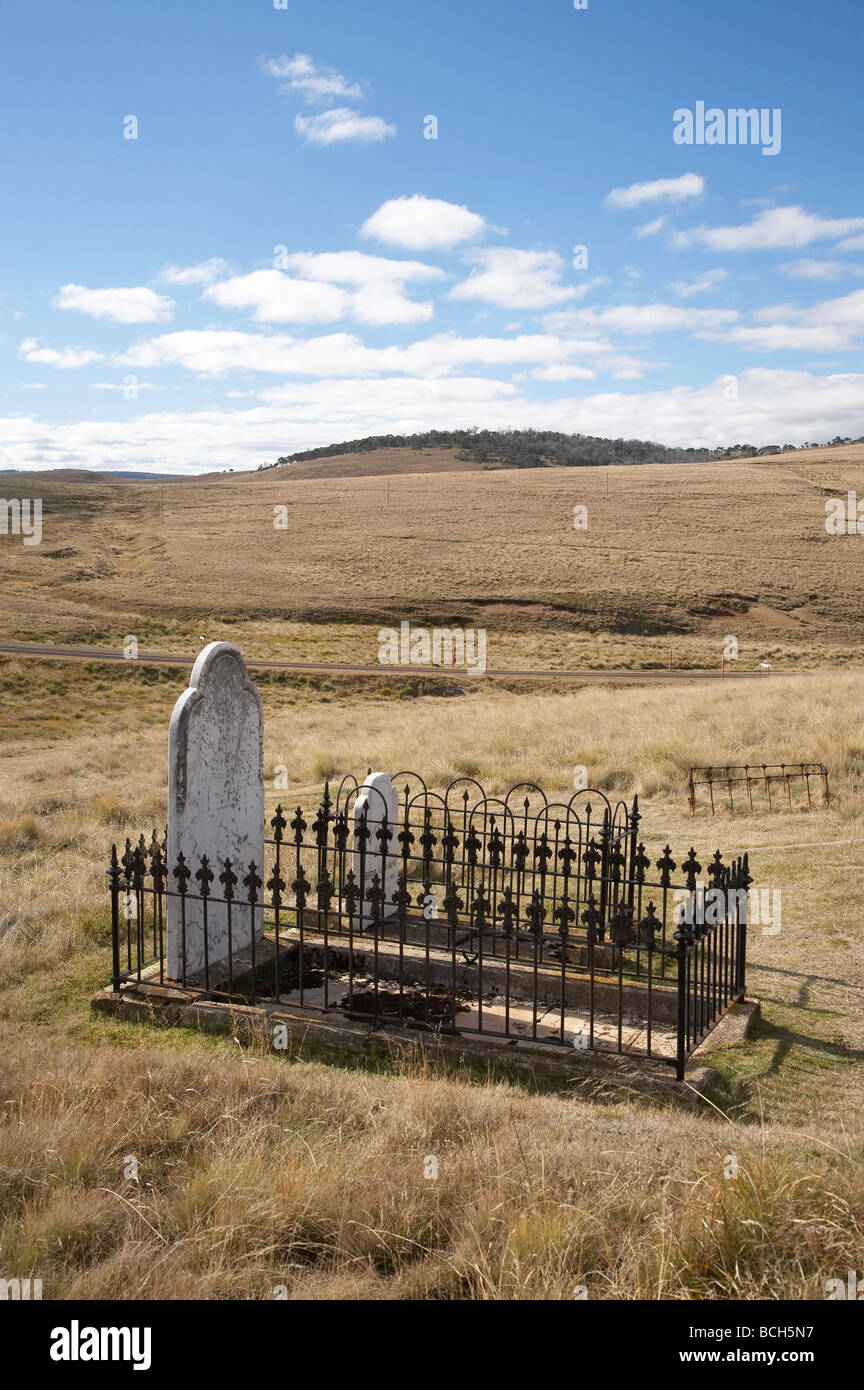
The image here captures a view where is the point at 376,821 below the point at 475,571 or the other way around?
below

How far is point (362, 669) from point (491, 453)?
99239 millimetres

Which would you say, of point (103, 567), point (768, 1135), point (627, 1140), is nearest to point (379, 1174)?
point (627, 1140)

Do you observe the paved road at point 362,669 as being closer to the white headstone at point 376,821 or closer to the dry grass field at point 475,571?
the dry grass field at point 475,571

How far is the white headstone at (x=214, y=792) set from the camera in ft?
22.9

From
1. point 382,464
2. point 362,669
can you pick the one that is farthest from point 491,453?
point 362,669

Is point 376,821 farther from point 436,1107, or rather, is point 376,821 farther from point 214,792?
point 436,1107

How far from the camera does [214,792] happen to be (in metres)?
7.38

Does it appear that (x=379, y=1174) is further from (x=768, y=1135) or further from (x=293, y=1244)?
(x=768, y=1135)

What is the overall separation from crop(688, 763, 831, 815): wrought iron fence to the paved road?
878 inches

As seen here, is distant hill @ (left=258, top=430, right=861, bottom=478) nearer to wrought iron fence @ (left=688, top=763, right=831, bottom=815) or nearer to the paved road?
the paved road

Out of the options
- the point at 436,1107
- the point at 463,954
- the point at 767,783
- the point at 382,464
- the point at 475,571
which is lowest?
the point at 463,954

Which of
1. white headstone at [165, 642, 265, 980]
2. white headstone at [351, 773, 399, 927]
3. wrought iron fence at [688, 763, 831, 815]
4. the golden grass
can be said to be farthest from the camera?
wrought iron fence at [688, 763, 831, 815]

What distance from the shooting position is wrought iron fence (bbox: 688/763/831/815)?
1255 cm

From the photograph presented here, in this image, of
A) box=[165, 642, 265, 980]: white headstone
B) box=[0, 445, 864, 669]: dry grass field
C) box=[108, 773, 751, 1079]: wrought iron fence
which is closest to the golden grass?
box=[108, 773, 751, 1079]: wrought iron fence
